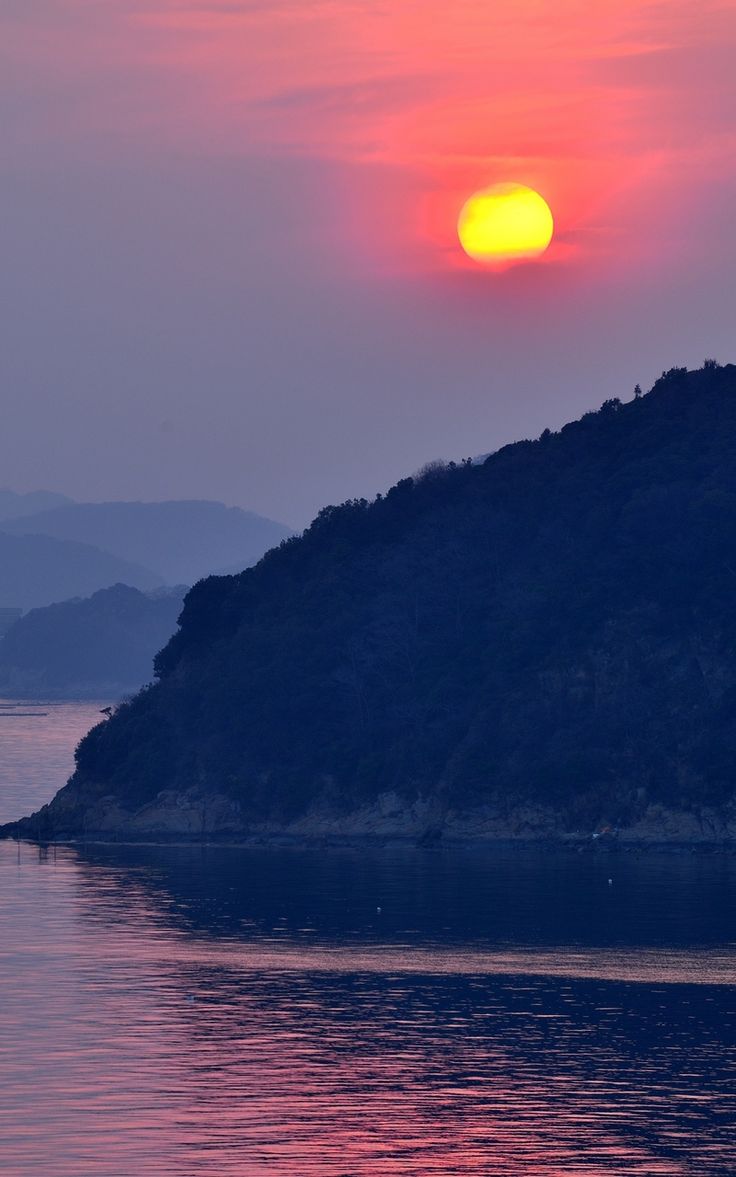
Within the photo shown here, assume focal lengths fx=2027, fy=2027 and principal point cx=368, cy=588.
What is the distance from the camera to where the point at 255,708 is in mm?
166625

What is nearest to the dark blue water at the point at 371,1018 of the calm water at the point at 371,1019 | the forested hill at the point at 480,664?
the calm water at the point at 371,1019

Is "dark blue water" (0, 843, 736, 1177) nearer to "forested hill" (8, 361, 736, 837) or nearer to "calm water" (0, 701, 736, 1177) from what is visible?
"calm water" (0, 701, 736, 1177)

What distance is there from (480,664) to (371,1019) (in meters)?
83.0

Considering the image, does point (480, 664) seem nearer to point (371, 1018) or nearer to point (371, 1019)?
point (371, 1018)

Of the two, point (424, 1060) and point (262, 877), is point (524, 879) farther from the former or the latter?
point (424, 1060)

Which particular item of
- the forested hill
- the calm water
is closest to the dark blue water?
the calm water

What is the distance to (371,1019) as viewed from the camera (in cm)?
8512

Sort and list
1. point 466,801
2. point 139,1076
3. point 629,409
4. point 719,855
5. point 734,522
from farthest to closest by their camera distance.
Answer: point 629,409, point 734,522, point 466,801, point 719,855, point 139,1076

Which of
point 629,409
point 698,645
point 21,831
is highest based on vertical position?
point 629,409

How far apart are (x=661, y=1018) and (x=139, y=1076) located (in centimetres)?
2351

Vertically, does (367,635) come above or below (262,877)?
above

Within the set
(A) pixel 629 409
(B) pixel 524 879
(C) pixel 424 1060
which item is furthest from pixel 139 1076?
(A) pixel 629 409

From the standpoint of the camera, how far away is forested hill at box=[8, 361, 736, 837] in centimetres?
15088

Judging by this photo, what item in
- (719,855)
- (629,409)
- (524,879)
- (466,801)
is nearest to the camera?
(524,879)
